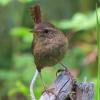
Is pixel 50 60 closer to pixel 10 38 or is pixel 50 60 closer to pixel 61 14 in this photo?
pixel 10 38

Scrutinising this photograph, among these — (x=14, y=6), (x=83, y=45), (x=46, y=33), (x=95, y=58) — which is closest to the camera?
(x=46, y=33)

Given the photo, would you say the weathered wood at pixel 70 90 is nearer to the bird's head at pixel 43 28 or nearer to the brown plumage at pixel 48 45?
the brown plumage at pixel 48 45

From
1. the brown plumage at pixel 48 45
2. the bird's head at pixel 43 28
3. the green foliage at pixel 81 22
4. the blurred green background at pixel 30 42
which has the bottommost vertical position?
the blurred green background at pixel 30 42

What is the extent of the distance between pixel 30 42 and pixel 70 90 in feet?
9.05

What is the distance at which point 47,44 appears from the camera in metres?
3.18

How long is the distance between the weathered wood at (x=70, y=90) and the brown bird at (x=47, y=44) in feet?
0.43

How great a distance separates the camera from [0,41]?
7.12 metres

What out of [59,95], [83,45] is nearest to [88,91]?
[59,95]

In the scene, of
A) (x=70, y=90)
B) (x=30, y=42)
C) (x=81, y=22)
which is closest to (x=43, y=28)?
(x=70, y=90)

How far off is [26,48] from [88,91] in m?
3.86

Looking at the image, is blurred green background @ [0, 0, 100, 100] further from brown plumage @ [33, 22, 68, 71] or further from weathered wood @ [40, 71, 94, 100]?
weathered wood @ [40, 71, 94, 100]

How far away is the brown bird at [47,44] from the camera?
316 cm

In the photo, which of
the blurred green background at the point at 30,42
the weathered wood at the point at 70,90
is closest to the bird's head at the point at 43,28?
the weathered wood at the point at 70,90

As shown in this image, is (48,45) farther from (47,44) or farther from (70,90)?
(70,90)
